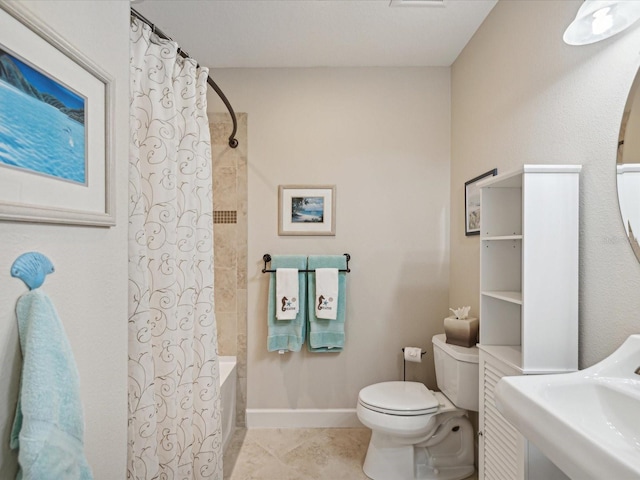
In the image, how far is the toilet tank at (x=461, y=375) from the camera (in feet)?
6.13

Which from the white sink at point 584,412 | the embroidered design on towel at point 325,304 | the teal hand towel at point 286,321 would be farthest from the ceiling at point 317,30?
the white sink at point 584,412

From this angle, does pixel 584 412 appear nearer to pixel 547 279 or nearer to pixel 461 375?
pixel 547 279

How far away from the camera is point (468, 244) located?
223 centimetres

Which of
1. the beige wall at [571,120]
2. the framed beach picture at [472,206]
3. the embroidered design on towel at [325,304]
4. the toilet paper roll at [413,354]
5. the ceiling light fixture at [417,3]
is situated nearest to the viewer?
the beige wall at [571,120]

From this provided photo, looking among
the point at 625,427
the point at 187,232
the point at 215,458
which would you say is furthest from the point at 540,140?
the point at 215,458

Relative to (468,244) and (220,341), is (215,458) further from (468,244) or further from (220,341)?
(468,244)

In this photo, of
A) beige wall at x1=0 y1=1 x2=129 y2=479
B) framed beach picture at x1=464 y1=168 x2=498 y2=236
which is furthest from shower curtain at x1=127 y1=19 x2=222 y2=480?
framed beach picture at x1=464 y1=168 x2=498 y2=236

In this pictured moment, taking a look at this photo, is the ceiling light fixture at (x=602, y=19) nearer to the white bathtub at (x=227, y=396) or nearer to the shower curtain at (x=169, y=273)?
the shower curtain at (x=169, y=273)

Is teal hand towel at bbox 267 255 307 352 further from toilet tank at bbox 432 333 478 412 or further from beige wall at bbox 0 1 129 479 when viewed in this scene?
beige wall at bbox 0 1 129 479

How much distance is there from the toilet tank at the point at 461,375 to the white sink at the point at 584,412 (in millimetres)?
804

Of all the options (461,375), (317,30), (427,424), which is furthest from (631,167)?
(317,30)

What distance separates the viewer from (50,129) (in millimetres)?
697

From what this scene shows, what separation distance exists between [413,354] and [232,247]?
143 cm

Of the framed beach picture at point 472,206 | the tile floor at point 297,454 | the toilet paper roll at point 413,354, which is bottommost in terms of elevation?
the tile floor at point 297,454
